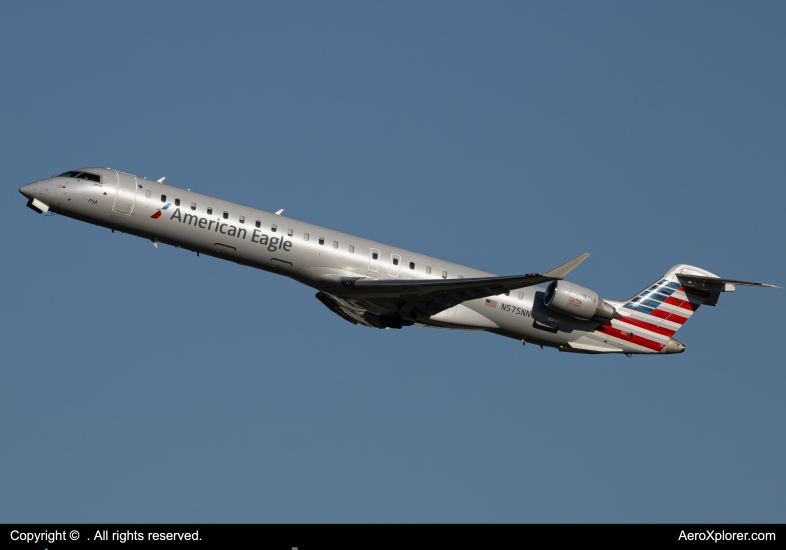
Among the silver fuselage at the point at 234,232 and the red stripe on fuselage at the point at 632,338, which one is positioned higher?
the silver fuselage at the point at 234,232

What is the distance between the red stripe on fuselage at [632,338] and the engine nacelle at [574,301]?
1509 mm

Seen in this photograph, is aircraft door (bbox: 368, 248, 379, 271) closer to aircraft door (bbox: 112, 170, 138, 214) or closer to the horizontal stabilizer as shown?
aircraft door (bbox: 112, 170, 138, 214)

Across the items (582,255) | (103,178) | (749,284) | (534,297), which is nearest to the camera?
(582,255)

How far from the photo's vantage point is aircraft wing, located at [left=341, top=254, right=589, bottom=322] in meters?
27.7

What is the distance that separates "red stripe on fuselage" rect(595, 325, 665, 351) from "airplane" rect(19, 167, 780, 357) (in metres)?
0.04

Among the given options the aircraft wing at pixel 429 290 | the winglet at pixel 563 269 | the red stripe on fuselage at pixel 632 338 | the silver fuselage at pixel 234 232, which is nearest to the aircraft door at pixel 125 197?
the silver fuselage at pixel 234 232

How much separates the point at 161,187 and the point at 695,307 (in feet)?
65.4

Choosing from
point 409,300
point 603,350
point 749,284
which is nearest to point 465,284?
point 409,300

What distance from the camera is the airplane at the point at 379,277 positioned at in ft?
94.1

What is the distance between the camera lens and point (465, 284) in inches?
1144

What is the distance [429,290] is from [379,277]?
189cm

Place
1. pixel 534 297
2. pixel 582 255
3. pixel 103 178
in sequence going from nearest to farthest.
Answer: pixel 582 255 < pixel 103 178 < pixel 534 297

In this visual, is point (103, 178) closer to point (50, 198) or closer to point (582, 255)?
point (50, 198)

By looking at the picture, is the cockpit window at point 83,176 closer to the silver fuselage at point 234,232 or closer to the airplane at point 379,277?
the airplane at point 379,277
